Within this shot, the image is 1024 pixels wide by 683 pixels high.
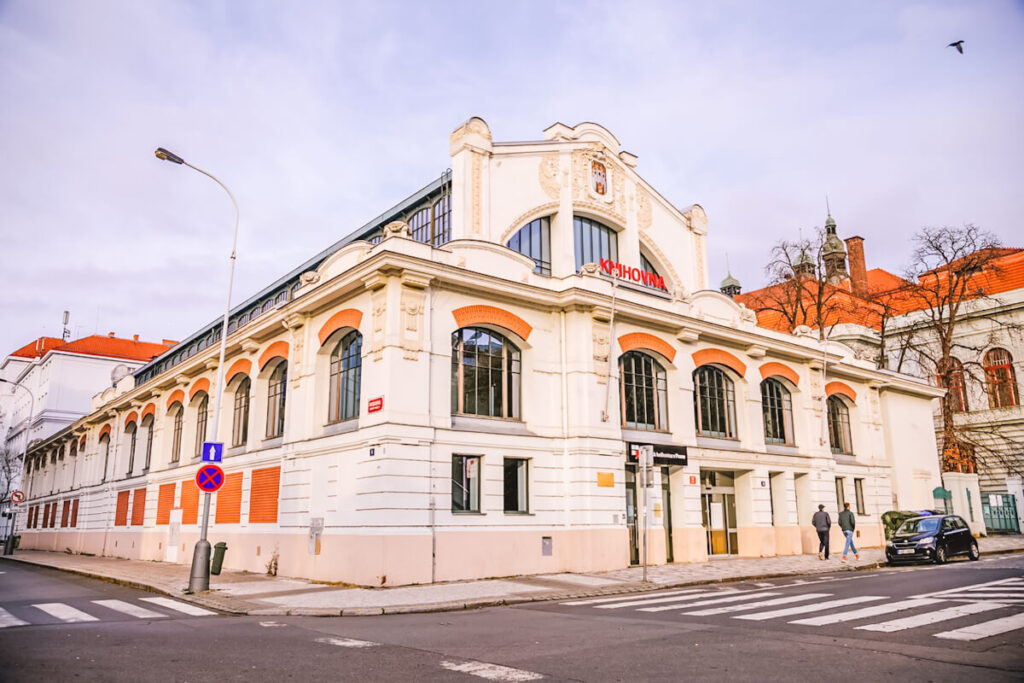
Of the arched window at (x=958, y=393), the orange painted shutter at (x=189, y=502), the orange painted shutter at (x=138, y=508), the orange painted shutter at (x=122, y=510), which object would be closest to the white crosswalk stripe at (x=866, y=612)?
the orange painted shutter at (x=189, y=502)

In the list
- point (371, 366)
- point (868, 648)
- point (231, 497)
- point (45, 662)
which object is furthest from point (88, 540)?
point (868, 648)

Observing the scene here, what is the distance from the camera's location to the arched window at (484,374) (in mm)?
20500

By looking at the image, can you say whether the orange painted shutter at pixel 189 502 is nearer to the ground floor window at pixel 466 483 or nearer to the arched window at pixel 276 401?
the arched window at pixel 276 401

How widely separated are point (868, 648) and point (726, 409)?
1934 centimetres

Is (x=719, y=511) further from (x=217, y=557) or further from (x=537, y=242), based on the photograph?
(x=217, y=557)

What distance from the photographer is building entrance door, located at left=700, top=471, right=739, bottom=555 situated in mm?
26156

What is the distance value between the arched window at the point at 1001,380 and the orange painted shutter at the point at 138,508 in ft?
155

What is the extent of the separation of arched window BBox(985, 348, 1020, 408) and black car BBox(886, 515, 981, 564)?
1016 inches

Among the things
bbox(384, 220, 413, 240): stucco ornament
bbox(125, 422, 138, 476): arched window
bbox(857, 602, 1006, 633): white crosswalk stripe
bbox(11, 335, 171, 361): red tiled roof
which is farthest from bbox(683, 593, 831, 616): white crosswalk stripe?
bbox(11, 335, 171, 361): red tiled roof

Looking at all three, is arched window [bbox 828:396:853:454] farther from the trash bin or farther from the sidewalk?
the trash bin

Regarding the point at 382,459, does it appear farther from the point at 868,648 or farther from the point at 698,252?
the point at 698,252

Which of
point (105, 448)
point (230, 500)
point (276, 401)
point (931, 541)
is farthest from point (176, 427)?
point (931, 541)

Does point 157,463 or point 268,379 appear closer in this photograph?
point 268,379

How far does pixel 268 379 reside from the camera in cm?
2602
